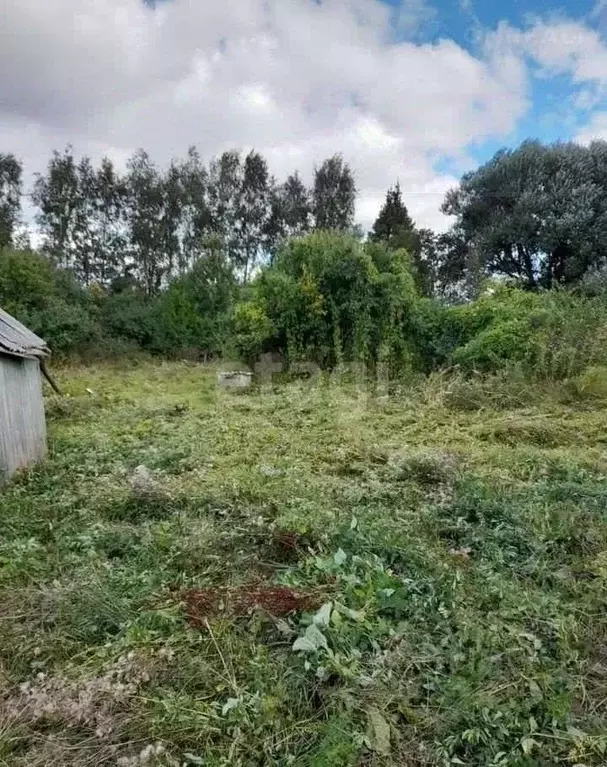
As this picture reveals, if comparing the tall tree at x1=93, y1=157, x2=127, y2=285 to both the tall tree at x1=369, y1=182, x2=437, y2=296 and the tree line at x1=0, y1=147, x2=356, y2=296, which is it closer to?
the tree line at x1=0, y1=147, x2=356, y2=296

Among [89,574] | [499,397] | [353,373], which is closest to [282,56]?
[353,373]

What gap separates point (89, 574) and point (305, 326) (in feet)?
27.5

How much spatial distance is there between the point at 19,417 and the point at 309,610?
3996 millimetres

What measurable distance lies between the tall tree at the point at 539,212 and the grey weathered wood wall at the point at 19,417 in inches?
531

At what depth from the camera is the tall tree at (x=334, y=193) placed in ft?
64.6

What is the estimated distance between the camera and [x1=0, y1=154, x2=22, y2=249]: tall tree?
1697 centimetres

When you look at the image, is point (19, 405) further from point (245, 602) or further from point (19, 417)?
point (245, 602)

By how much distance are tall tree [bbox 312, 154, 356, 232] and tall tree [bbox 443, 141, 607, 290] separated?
550cm

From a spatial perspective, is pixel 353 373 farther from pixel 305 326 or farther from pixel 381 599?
pixel 381 599

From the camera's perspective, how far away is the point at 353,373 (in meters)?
9.79

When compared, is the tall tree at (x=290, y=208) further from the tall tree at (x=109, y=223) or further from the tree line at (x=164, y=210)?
the tall tree at (x=109, y=223)

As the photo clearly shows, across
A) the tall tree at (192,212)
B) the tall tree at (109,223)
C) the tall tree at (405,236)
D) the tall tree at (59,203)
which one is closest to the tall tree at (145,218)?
the tall tree at (109,223)

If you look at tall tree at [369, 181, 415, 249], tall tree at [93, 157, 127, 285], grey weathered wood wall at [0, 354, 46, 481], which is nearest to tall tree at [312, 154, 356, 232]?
tall tree at [369, 181, 415, 249]

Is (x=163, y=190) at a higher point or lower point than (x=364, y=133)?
higher
